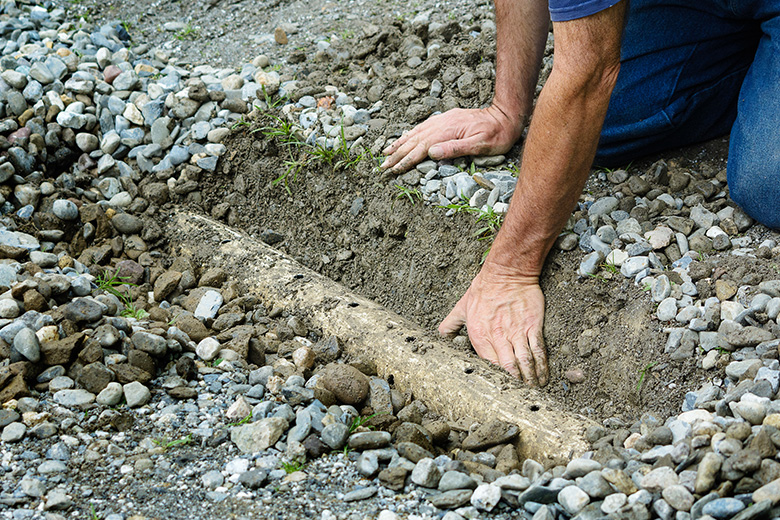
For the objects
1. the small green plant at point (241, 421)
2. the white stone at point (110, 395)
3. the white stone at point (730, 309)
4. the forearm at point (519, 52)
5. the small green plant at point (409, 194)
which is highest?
the forearm at point (519, 52)

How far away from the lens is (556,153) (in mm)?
1972

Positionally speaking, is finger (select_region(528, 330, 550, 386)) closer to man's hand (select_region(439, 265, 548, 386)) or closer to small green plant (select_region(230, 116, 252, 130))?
man's hand (select_region(439, 265, 548, 386))

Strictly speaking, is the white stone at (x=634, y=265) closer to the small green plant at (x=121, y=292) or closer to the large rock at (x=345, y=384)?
the large rock at (x=345, y=384)

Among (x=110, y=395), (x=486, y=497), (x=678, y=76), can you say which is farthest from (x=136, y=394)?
(x=678, y=76)

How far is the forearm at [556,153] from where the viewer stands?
71.5 inches

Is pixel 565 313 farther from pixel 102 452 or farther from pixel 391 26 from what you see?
pixel 391 26

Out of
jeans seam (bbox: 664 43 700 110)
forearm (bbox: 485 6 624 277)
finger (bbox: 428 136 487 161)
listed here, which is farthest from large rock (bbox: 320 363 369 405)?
jeans seam (bbox: 664 43 700 110)

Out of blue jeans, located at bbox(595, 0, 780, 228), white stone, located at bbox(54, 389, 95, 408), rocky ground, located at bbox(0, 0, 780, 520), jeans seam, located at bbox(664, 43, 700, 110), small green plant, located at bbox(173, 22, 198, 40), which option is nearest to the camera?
rocky ground, located at bbox(0, 0, 780, 520)

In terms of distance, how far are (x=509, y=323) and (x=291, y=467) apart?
2.90 feet

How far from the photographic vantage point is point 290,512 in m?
1.50

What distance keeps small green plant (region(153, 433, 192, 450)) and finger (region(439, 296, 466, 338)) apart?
3.03 feet

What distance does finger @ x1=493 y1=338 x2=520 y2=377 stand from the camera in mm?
2141

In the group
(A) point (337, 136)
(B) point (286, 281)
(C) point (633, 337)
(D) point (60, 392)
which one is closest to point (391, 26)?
(A) point (337, 136)

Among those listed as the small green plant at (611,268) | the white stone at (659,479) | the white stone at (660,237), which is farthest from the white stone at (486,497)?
the white stone at (660,237)
